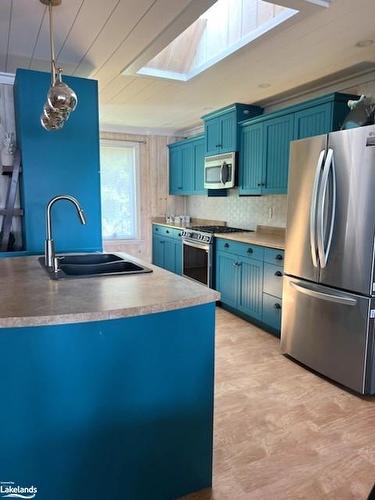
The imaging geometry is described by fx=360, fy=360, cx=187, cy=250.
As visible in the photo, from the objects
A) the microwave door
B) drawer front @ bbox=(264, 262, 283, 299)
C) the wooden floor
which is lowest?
the wooden floor

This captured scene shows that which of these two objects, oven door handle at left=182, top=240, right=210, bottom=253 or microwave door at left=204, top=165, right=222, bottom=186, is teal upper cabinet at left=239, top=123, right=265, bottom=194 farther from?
oven door handle at left=182, top=240, right=210, bottom=253

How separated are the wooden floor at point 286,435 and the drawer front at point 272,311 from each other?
1.48ft

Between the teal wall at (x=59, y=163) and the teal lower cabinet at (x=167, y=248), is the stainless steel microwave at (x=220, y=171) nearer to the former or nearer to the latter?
the teal lower cabinet at (x=167, y=248)

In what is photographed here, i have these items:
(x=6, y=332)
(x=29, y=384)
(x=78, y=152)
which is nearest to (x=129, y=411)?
(x=29, y=384)

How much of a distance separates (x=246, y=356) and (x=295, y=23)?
8.04 ft

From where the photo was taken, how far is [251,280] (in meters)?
3.71

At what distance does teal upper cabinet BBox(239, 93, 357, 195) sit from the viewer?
3.04 m

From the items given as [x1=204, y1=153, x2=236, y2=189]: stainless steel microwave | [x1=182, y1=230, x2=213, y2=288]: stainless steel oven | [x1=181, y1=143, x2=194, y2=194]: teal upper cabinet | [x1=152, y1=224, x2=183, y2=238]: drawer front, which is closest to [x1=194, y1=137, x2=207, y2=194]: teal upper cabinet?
[x1=181, y1=143, x2=194, y2=194]: teal upper cabinet

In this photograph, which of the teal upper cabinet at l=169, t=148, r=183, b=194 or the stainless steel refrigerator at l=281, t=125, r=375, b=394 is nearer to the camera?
the stainless steel refrigerator at l=281, t=125, r=375, b=394

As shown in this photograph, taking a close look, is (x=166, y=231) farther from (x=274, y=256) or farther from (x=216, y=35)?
(x=216, y=35)

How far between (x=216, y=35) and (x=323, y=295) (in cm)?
223

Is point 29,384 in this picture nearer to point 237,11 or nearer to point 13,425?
point 13,425

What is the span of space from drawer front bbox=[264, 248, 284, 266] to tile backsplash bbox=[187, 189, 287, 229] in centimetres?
74

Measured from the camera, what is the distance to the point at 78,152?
2.95m
